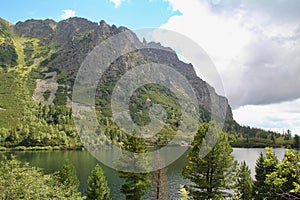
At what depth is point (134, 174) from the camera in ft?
103

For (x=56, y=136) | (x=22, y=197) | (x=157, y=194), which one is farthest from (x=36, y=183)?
(x=56, y=136)

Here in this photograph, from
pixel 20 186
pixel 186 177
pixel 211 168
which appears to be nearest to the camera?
pixel 20 186

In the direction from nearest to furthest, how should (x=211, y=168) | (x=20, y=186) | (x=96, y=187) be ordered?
(x=20, y=186) → (x=211, y=168) → (x=96, y=187)

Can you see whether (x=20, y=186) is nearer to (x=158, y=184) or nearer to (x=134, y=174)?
(x=134, y=174)

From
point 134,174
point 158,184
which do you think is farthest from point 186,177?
point 134,174

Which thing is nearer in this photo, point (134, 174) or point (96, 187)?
point (134, 174)

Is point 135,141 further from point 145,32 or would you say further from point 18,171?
point 18,171

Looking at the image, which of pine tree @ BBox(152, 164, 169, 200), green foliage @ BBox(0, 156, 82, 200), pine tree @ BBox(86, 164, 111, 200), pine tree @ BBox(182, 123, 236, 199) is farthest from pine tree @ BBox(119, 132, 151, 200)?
green foliage @ BBox(0, 156, 82, 200)

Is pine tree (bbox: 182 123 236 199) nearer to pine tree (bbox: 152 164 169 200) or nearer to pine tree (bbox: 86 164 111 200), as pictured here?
pine tree (bbox: 152 164 169 200)

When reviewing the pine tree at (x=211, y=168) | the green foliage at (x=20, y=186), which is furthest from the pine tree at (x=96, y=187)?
the green foliage at (x=20, y=186)

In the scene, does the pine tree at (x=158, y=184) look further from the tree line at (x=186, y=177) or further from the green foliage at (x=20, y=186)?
the green foliage at (x=20, y=186)

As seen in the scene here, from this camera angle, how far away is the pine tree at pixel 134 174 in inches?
1227

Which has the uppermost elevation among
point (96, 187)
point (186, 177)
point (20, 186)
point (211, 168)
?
point (211, 168)

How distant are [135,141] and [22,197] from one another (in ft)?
58.0
